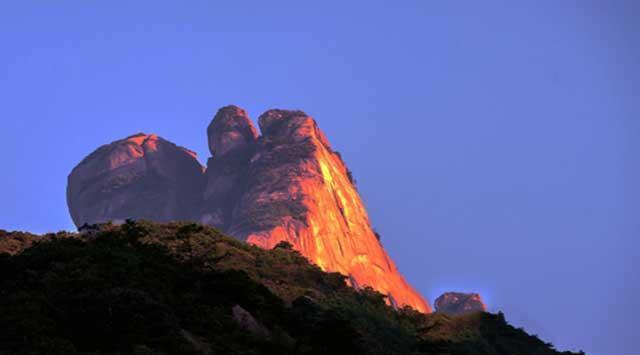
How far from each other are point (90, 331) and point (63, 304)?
3.72 metres

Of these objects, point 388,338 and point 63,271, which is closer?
point 63,271

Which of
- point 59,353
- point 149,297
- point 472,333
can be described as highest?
point 472,333

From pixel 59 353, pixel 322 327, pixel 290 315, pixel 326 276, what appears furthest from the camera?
pixel 326 276

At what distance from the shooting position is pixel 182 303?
5125cm

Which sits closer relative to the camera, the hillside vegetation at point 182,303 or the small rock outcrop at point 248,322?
the hillside vegetation at point 182,303

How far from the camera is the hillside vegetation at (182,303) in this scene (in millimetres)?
43125

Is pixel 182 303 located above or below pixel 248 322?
above

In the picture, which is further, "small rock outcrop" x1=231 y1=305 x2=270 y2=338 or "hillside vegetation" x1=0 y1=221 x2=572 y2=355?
"small rock outcrop" x1=231 y1=305 x2=270 y2=338

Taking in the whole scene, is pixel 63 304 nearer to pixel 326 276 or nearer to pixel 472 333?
pixel 326 276

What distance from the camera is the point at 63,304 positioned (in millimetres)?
46594

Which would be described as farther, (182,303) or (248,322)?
(182,303)

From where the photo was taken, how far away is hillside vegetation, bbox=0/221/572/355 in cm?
4312

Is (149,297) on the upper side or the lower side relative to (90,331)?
upper

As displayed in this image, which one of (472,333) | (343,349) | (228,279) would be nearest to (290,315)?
(228,279)
